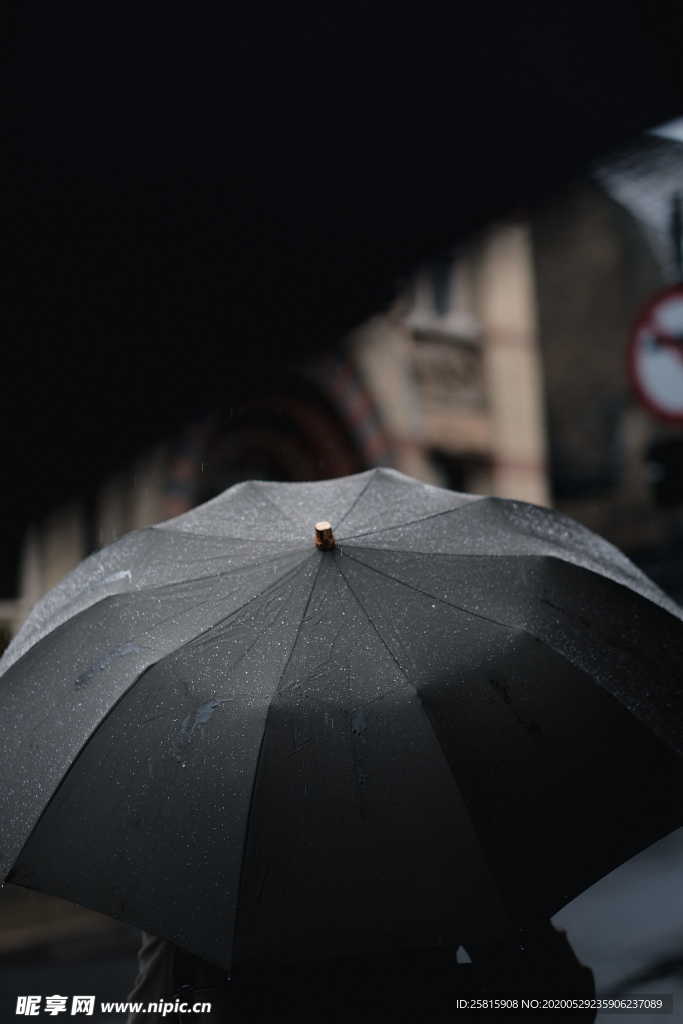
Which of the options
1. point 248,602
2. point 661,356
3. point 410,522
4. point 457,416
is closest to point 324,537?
point 248,602

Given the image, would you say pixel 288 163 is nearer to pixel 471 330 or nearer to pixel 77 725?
pixel 77 725

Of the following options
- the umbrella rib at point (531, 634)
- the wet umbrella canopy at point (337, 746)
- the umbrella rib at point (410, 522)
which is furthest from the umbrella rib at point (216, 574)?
the umbrella rib at point (531, 634)

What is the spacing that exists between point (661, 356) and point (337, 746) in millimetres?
7835

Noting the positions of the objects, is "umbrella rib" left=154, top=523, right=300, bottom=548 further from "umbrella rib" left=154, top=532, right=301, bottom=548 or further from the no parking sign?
the no parking sign

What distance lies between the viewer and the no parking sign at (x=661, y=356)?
8906mm

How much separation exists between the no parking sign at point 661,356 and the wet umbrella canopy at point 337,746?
23.1 ft

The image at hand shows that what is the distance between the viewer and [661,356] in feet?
29.6

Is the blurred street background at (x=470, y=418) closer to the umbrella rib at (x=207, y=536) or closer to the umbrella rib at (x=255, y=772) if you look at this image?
the umbrella rib at (x=207, y=536)

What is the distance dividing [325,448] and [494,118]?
15.2ft

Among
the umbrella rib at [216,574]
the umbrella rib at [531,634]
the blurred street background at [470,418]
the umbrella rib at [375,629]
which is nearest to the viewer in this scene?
the umbrella rib at [375,629]

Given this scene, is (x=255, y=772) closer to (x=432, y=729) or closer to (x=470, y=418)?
(x=432, y=729)

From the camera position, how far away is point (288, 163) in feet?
19.5

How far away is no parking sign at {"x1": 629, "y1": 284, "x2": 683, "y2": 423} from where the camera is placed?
8.91 meters

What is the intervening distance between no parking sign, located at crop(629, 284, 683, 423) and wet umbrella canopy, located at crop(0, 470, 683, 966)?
705 cm
